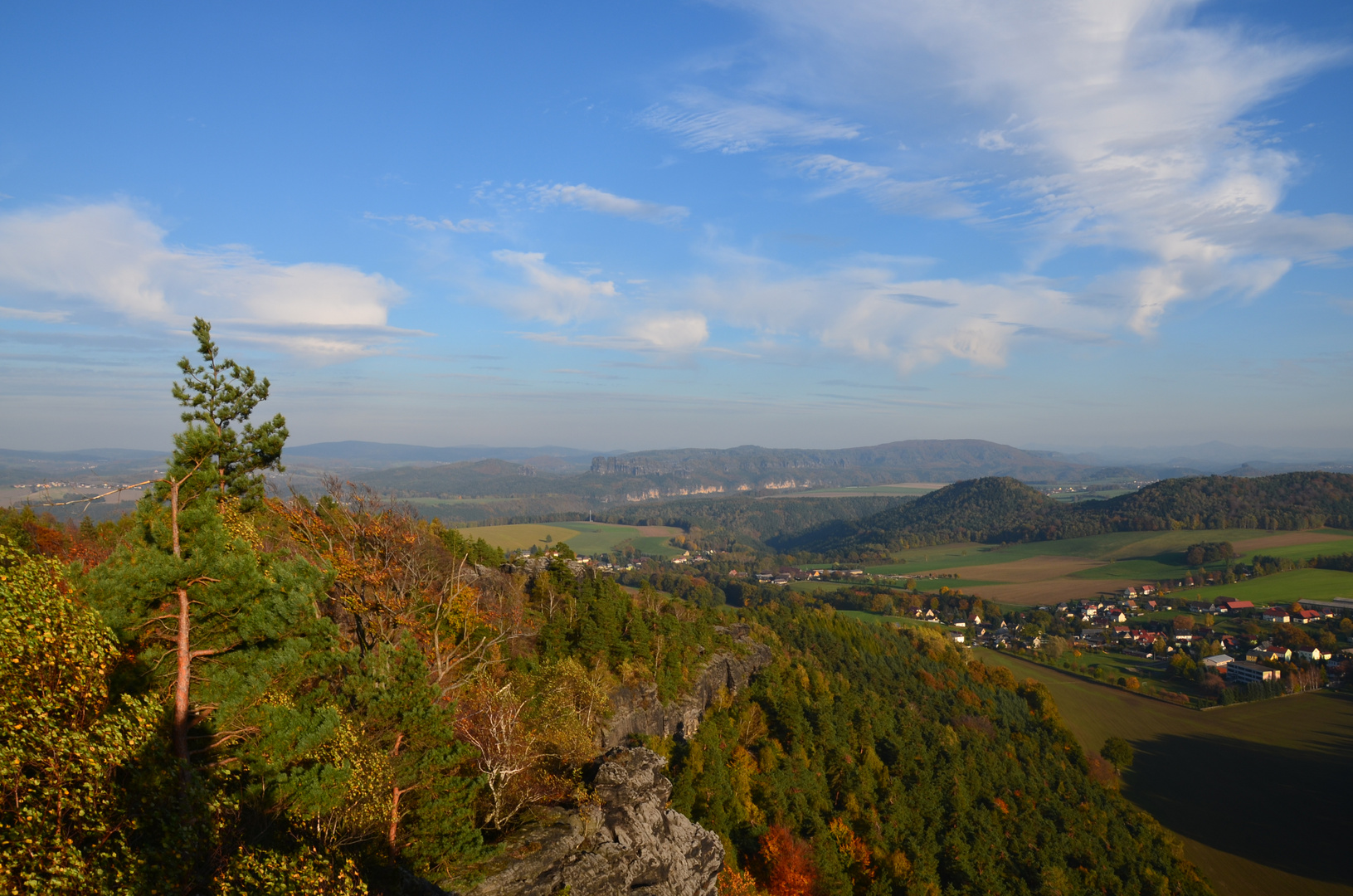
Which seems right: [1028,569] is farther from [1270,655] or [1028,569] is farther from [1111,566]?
[1270,655]

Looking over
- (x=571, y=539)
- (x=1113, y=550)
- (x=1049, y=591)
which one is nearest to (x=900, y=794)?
(x=1049, y=591)

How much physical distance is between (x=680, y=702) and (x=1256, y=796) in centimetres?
5003

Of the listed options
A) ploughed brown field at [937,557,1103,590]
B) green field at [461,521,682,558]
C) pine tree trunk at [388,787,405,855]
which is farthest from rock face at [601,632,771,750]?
ploughed brown field at [937,557,1103,590]

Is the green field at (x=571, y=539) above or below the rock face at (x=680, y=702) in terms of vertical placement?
below

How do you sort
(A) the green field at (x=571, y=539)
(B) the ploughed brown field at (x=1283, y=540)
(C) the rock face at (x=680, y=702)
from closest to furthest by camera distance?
(C) the rock face at (x=680, y=702) < (B) the ploughed brown field at (x=1283, y=540) < (A) the green field at (x=571, y=539)

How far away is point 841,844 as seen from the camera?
115 feet

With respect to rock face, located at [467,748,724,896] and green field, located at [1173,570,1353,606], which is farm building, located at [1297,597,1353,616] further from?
rock face, located at [467,748,724,896]

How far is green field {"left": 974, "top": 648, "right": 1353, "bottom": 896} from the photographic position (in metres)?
41.5

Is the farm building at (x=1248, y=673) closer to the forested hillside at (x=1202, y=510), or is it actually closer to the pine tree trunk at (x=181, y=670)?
the forested hillside at (x=1202, y=510)

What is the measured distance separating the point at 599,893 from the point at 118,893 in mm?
12788

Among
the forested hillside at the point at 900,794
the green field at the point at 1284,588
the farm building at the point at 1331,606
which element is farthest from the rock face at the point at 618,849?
the green field at the point at 1284,588

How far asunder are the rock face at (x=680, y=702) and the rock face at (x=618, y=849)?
7600mm

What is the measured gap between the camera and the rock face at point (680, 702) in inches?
1201

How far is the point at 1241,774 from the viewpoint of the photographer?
53.6 meters
